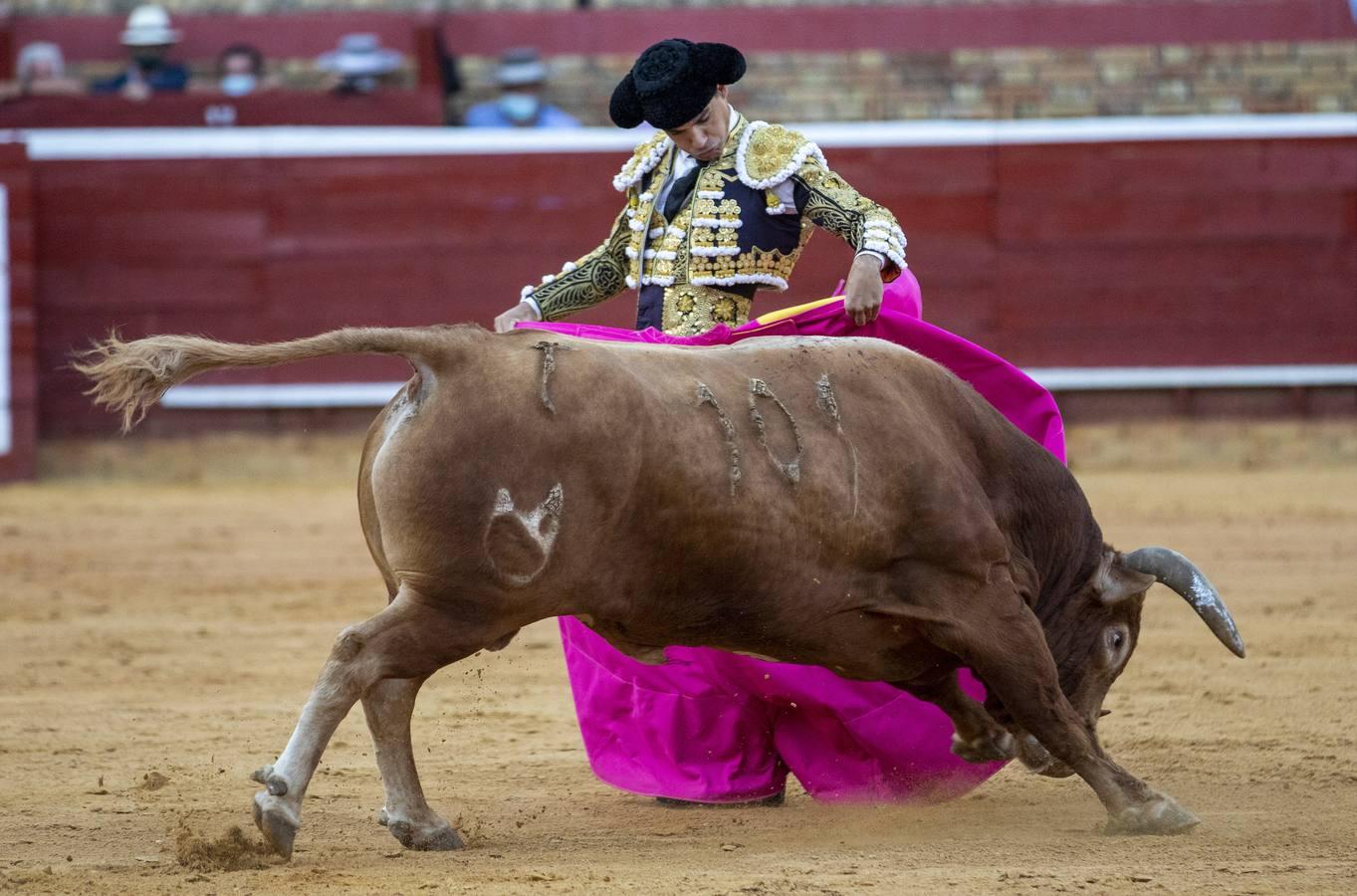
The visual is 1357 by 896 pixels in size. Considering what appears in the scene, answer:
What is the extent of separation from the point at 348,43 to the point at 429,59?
1.52ft

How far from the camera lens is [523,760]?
143 inches

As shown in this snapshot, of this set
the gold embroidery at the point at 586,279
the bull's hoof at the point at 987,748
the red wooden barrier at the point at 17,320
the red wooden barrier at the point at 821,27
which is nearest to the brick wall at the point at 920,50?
the red wooden barrier at the point at 821,27

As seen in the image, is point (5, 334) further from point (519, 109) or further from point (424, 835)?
point (424, 835)

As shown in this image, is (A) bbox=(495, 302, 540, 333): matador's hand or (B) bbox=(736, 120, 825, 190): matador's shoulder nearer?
(B) bbox=(736, 120, 825, 190): matador's shoulder

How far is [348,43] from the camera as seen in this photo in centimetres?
998

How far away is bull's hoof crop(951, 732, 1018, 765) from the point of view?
309 cm

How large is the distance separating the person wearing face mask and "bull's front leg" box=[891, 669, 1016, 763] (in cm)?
748

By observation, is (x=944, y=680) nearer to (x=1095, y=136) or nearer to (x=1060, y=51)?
(x=1095, y=136)

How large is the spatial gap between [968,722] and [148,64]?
797cm

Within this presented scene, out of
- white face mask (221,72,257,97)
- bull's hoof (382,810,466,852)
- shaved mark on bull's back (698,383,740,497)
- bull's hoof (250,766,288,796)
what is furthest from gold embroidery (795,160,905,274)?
white face mask (221,72,257,97)

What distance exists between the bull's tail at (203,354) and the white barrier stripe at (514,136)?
628 centimetres

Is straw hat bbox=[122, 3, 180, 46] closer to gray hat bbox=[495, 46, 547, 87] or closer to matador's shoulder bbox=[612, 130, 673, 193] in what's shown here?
gray hat bbox=[495, 46, 547, 87]

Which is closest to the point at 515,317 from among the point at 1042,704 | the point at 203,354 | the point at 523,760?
the point at 203,354

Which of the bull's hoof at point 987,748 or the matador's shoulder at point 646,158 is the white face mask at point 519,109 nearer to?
the matador's shoulder at point 646,158
